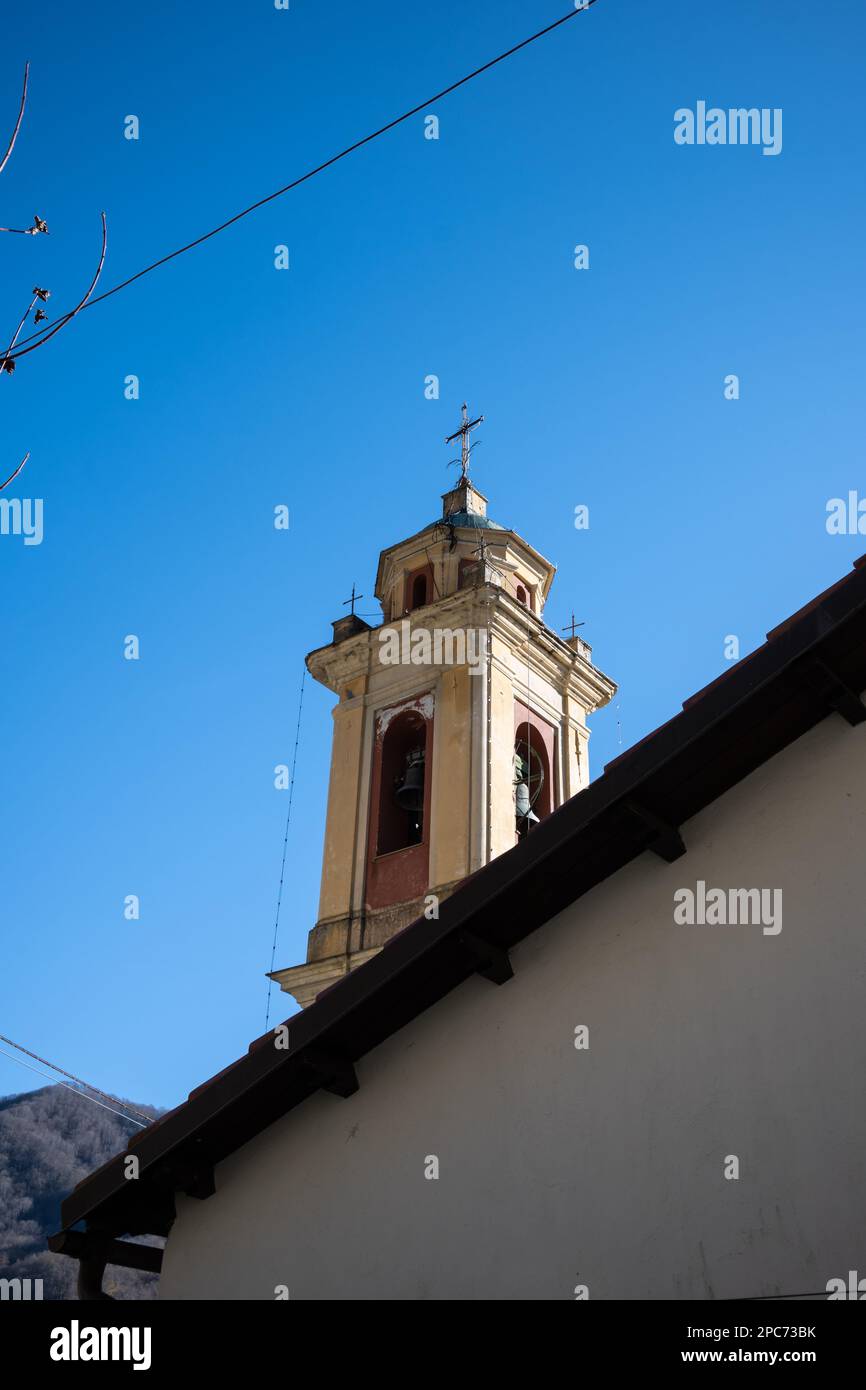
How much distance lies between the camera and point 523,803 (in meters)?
20.9

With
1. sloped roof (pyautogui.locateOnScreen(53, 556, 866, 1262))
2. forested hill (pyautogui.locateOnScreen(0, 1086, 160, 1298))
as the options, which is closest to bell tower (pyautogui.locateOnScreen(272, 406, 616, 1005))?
sloped roof (pyautogui.locateOnScreen(53, 556, 866, 1262))

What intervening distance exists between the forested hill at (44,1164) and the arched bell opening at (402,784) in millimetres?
13079

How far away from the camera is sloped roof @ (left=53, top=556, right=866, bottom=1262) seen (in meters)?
6.36

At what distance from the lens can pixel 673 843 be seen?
21.8 feet

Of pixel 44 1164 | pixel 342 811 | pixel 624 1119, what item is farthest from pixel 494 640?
pixel 44 1164

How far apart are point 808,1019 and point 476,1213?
1.87 m

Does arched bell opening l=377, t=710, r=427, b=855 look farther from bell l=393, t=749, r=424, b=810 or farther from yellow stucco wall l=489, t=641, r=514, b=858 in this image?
yellow stucco wall l=489, t=641, r=514, b=858

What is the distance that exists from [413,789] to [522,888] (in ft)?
47.9

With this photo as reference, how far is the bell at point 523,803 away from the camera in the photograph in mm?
20797

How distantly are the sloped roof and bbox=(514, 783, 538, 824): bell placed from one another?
1385 cm
